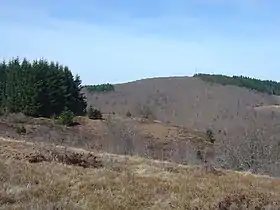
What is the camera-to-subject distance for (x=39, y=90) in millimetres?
55469

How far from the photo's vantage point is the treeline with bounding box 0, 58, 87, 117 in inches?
2176

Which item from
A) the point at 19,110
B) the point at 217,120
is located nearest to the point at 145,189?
the point at 19,110

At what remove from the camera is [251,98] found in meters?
134

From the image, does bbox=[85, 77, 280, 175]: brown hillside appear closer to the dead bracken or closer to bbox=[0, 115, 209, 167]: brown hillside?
bbox=[0, 115, 209, 167]: brown hillside

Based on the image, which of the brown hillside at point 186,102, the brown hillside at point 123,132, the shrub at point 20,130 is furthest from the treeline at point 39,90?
the brown hillside at point 186,102

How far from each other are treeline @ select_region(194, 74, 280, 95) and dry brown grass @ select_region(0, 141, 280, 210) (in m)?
139

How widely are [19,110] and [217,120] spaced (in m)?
58.5

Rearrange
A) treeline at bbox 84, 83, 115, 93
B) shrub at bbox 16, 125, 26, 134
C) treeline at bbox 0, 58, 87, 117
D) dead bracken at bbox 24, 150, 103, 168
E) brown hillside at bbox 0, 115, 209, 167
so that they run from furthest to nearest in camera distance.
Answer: treeline at bbox 84, 83, 115, 93
treeline at bbox 0, 58, 87, 117
brown hillside at bbox 0, 115, 209, 167
shrub at bbox 16, 125, 26, 134
dead bracken at bbox 24, 150, 103, 168

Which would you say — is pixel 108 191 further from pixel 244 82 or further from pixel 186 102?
pixel 244 82

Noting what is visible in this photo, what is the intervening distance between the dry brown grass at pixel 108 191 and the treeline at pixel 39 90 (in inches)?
1652

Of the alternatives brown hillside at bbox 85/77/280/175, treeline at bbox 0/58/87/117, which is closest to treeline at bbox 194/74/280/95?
brown hillside at bbox 85/77/280/175

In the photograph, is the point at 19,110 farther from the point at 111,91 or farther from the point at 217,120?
the point at 111,91

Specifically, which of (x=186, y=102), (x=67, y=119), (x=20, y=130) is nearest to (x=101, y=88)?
(x=186, y=102)

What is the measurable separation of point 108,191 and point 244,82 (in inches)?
5964
